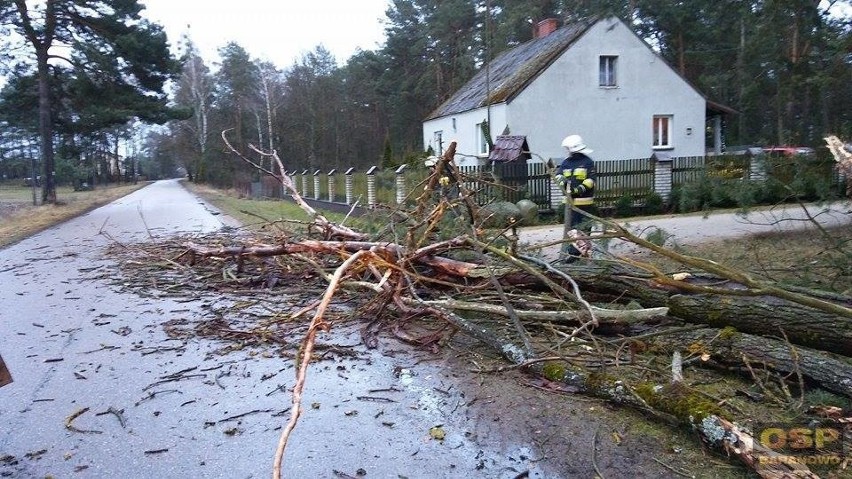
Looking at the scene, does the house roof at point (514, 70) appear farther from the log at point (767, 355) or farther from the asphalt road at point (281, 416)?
the asphalt road at point (281, 416)

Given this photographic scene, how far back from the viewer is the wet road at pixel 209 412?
325 centimetres

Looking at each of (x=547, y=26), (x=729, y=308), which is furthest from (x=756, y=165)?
(x=547, y=26)

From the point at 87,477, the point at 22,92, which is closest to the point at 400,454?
the point at 87,477

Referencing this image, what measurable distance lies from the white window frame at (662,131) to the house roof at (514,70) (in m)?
5.19

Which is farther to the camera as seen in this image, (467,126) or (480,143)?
(467,126)

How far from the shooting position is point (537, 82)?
23484mm

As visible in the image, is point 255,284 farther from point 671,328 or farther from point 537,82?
point 537,82

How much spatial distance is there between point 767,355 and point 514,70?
23.8 meters

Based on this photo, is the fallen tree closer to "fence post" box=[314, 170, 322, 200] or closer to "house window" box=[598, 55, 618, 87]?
"house window" box=[598, 55, 618, 87]

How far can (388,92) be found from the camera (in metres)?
45.8

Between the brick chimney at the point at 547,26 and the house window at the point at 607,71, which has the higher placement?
the brick chimney at the point at 547,26

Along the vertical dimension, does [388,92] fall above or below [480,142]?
above

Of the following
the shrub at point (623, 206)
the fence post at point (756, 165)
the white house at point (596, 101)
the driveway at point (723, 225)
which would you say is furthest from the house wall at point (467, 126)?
the driveway at point (723, 225)

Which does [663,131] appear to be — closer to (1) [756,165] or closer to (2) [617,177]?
(2) [617,177]
